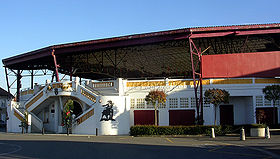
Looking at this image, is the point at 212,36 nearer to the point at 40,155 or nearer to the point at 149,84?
the point at 149,84

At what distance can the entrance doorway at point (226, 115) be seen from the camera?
32750 mm

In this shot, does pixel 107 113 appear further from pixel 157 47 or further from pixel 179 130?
pixel 157 47

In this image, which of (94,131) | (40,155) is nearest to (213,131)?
(94,131)

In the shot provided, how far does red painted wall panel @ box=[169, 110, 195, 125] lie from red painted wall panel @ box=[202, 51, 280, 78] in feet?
14.1

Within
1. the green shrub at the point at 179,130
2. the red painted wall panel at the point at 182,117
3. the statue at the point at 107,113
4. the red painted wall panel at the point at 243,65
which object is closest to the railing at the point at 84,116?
the statue at the point at 107,113

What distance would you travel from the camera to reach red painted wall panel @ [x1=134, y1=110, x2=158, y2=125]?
109 feet

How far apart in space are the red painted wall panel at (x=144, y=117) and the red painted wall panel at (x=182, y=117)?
1.88 metres

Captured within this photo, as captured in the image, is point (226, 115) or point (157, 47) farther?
point (157, 47)

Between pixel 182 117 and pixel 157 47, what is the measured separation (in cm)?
1409

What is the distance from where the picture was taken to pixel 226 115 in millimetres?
32844

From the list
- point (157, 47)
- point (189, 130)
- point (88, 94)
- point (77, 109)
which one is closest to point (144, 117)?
point (189, 130)

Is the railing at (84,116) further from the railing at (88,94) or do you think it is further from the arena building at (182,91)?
the railing at (88,94)

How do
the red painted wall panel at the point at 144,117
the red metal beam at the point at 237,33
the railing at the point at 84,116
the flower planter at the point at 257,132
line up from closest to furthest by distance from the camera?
the flower planter at the point at 257,132 < the railing at the point at 84,116 < the red metal beam at the point at 237,33 < the red painted wall panel at the point at 144,117

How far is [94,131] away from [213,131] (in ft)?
39.6
